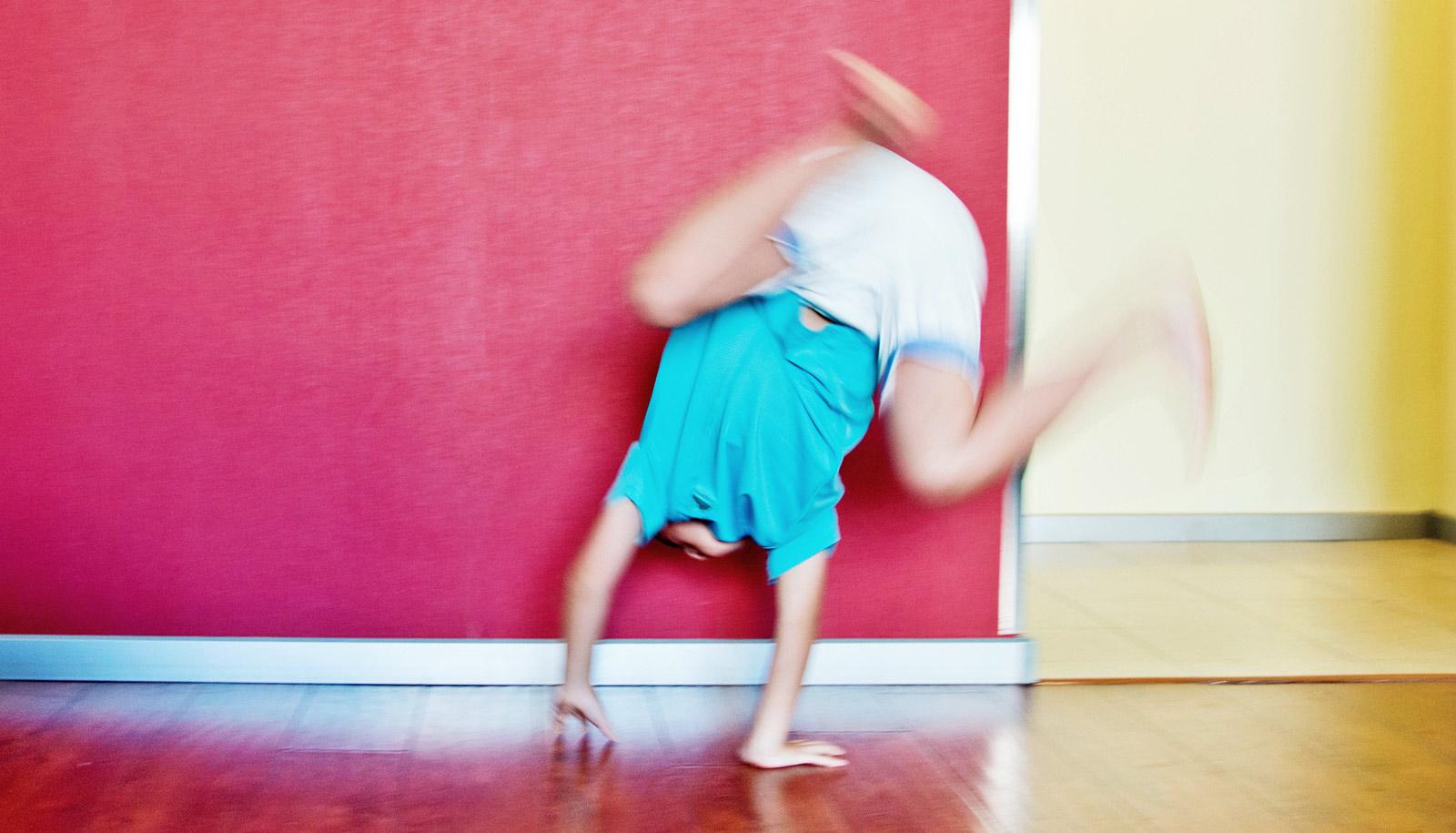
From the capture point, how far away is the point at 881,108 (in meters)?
1.78

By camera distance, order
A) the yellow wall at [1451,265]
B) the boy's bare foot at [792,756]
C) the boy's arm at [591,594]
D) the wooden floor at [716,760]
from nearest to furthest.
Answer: the wooden floor at [716,760], the boy's bare foot at [792,756], the boy's arm at [591,594], the yellow wall at [1451,265]

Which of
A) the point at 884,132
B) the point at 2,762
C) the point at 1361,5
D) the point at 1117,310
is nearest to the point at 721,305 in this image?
the point at 884,132

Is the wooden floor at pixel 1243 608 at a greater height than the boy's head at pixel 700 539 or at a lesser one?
lesser

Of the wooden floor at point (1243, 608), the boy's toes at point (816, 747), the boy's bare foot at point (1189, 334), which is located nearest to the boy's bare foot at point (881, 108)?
the boy's bare foot at point (1189, 334)

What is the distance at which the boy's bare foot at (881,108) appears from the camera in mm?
1763

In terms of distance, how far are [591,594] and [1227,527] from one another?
245 centimetres

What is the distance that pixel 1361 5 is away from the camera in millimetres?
3896

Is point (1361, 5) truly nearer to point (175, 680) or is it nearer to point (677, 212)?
point (677, 212)

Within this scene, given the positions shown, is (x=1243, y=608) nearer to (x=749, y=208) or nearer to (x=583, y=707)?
(x=583, y=707)

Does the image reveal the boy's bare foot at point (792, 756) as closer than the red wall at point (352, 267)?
Yes

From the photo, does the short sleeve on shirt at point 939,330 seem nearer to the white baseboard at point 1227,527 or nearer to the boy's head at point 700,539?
the boy's head at point 700,539

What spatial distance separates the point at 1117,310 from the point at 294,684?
4.56ft

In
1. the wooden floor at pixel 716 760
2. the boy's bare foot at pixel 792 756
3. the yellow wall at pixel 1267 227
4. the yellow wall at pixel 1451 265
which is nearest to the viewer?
A: the wooden floor at pixel 716 760

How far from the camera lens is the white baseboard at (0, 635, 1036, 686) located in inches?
88.9
